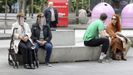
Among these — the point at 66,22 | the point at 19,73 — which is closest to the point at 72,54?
the point at 19,73

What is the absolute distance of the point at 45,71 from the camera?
11.0 m

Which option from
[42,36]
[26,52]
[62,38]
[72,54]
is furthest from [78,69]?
[62,38]

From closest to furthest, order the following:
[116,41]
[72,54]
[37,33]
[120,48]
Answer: [37,33], [72,54], [116,41], [120,48]

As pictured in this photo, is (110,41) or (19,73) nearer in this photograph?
(19,73)

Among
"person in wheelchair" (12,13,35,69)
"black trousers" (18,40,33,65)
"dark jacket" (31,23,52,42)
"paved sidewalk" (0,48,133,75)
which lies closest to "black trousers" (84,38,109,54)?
"paved sidewalk" (0,48,133,75)

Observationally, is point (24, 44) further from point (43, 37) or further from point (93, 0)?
point (93, 0)

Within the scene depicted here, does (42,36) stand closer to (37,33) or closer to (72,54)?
(37,33)

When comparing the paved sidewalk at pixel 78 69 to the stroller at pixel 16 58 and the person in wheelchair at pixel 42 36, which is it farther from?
the person in wheelchair at pixel 42 36

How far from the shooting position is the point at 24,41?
11.3 meters

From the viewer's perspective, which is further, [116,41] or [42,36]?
[116,41]

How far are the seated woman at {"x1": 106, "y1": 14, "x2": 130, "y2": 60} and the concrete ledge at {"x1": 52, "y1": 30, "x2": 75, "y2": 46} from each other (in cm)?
113

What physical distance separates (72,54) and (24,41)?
5.53ft

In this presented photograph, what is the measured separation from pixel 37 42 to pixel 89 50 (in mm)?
1808

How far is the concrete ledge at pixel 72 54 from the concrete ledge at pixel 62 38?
0.63 meters
